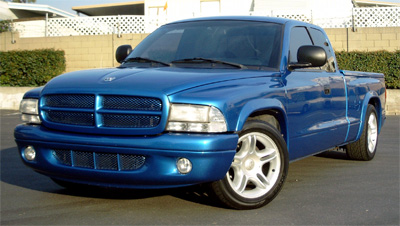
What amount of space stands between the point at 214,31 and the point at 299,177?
1.83 meters

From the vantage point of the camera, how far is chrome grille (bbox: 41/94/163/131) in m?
4.06

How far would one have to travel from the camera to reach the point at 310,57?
5.16m

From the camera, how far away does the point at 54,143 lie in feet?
14.2

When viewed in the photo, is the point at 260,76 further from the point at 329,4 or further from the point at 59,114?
→ the point at 329,4

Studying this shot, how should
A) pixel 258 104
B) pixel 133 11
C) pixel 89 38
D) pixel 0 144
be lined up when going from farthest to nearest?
pixel 133 11, pixel 89 38, pixel 0 144, pixel 258 104

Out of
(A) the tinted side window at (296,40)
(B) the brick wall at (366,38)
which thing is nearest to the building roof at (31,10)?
(B) the brick wall at (366,38)

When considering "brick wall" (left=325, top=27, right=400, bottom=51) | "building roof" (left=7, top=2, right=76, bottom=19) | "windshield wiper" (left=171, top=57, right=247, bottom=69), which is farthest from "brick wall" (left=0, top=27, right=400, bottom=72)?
"windshield wiper" (left=171, top=57, right=247, bottom=69)

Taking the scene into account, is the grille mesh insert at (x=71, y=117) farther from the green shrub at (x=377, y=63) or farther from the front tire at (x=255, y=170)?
the green shrub at (x=377, y=63)

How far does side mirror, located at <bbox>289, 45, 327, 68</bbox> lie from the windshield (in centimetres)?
21

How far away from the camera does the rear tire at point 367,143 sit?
22.9 feet

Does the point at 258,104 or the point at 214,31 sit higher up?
the point at 214,31

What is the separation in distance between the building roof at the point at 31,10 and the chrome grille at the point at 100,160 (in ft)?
92.6

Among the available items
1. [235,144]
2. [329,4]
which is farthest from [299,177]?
[329,4]

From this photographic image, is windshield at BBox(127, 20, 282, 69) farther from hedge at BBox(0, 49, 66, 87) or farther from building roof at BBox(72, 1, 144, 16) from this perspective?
building roof at BBox(72, 1, 144, 16)
